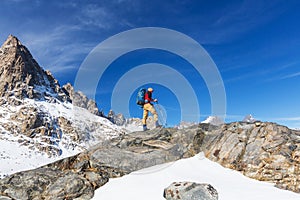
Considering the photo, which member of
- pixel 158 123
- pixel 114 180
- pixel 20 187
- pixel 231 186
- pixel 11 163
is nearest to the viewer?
pixel 231 186

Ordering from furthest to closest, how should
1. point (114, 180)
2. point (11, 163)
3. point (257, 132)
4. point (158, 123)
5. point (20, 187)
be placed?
point (11, 163) < point (158, 123) < point (257, 132) < point (114, 180) < point (20, 187)

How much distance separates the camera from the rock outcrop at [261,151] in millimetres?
13891

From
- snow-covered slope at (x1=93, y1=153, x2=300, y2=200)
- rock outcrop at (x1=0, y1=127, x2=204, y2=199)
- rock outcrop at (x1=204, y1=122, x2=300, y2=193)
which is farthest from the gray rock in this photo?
rock outcrop at (x1=0, y1=127, x2=204, y2=199)

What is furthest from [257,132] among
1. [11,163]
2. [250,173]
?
[11,163]

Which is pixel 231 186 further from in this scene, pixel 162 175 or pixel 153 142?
pixel 153 142

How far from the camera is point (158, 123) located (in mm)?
24031

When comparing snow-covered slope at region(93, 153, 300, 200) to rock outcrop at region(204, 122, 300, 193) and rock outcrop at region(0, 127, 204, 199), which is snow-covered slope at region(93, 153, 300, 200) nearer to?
rock outcrop at region(204, 122, 300, 193)

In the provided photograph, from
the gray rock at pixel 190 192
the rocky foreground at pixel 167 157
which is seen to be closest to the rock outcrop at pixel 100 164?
the rocky foreground at pixel 167 157

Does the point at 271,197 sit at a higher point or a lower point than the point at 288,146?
lower

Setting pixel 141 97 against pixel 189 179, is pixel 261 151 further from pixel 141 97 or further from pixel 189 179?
pixel 141 97

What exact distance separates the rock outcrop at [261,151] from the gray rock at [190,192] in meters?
3.52

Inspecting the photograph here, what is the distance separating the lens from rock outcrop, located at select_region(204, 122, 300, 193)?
13891 millimetres

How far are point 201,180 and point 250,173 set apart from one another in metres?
2.95

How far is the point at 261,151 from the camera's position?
50.6 ft
